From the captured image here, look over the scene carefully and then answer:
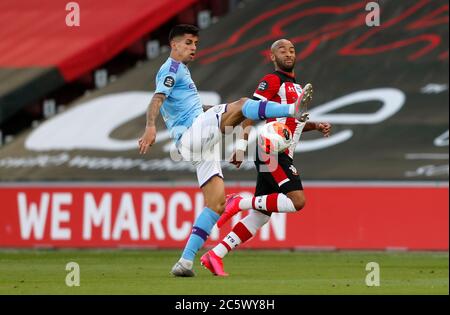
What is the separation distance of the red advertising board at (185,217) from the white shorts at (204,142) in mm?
5810

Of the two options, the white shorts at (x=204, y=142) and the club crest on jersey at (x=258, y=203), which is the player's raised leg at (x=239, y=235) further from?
the white shorts at (x=204, y=142)

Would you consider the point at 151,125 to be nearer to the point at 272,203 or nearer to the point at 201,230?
the point at 201,230

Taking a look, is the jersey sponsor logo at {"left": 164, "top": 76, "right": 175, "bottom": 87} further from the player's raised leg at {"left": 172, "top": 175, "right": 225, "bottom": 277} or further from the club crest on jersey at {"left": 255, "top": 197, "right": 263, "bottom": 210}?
the club crest on jersey at {"left": 255, "top": 197, "right": 263, "bottom": 210}

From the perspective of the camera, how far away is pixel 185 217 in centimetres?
1684

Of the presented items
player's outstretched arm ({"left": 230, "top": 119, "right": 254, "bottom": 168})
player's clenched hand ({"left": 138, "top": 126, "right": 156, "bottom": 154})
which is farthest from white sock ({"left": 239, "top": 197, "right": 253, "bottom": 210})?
player's clenched hand ({"left": 138, "top": 126, "right": 156, "bottom": 154})

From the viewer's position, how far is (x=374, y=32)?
64.4 feet

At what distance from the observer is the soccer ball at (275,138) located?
36.6 ft

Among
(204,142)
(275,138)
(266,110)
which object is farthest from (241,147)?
(266,110)

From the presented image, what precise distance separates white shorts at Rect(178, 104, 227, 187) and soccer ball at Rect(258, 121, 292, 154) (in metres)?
0.58

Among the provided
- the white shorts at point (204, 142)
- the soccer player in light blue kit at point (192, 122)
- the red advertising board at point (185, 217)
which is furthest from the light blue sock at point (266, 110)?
the red advertising board at point (185, 217)

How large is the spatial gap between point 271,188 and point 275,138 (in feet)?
1.75

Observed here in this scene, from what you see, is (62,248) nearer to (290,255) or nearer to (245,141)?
(290,255)

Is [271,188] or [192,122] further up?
[192,122]

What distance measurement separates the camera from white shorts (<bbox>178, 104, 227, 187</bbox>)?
1070 centimetres
